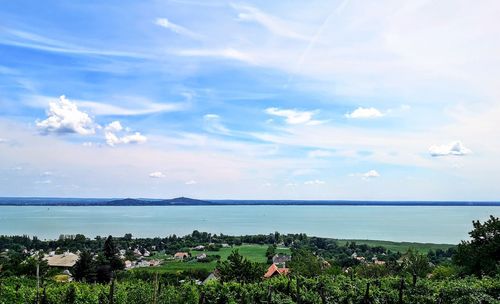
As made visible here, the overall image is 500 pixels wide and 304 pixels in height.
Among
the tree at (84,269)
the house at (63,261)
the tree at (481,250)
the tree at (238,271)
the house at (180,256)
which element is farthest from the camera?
Result: the house at (180,256)

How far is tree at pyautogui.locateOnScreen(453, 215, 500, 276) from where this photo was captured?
1608 cm

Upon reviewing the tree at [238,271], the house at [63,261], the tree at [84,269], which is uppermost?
the tree at [238,271]

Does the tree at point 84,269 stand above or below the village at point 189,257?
above

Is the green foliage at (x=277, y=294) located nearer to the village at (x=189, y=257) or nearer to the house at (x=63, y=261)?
the house at (x=63, y=261)

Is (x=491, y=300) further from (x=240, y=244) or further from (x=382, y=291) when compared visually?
(x=240, y=244)

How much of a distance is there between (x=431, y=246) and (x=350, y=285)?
207 feet

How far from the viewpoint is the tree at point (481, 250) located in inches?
633

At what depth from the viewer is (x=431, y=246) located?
6881cm

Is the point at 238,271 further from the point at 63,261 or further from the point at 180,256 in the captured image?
the point at 180,256

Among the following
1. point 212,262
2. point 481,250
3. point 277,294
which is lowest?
point 212,262

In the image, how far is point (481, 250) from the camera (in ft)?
53.9

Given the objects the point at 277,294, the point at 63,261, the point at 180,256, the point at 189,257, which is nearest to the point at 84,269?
the point at 63,261

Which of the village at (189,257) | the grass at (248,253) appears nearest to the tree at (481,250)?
the village at (189,257)

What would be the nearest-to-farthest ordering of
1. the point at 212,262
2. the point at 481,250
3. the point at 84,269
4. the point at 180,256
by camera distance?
the point at 481,250 < the point at 84,269 < the point at 212,262 < the point at 180,256
